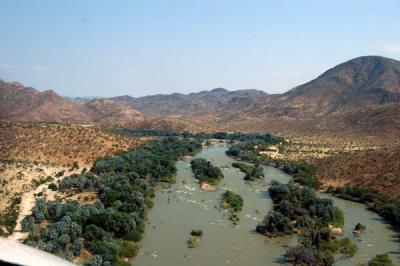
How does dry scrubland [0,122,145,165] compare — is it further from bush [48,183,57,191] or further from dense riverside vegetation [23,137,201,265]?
bush [48,183,57,191]

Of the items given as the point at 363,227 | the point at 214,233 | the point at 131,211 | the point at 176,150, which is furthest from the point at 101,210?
the point at 176,150

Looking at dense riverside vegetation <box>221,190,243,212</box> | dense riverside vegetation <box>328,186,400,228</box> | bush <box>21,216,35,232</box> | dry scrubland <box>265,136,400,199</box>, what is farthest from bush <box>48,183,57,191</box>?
dry scrubland <box>265,136,400,199</box>

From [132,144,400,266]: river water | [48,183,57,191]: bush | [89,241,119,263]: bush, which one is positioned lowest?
[132,144,400,266]: river water

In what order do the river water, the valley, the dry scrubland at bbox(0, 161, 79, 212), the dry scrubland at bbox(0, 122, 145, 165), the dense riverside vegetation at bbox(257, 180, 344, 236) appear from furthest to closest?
the dry scrubland at bbox(0, 122, 145, 165) → the dry scrubland at bbox(0, 161, 79, 212) → the dense riverside vegetation at bbox(257, 180, 344, 236) → the valley → the river water

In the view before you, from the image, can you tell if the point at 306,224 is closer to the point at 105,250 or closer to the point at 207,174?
the point at 105,250

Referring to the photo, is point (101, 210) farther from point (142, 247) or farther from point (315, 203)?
point (315, 203)

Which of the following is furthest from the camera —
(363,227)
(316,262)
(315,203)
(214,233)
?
(315,203)
